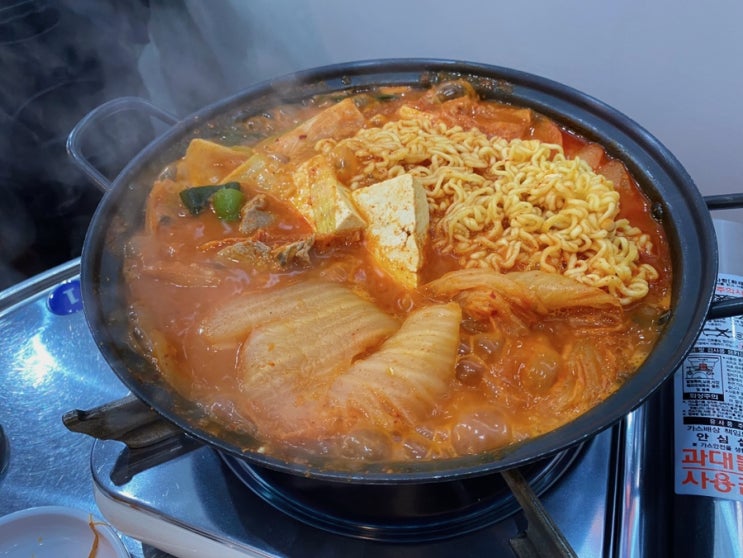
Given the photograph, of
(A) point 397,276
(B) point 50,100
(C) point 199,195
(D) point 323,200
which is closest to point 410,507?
(A) point 397,276

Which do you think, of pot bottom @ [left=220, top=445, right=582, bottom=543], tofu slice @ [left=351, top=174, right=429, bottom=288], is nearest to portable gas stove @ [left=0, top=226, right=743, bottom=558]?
pot bottom @ [left=220, top=445, right=582, bottom=543]

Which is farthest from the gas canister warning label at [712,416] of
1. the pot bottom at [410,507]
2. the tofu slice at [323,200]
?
the tofu slice at [323,200]

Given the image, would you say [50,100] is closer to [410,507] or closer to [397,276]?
Answer: [397,276]

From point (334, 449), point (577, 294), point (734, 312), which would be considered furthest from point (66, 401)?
point (734, 312)

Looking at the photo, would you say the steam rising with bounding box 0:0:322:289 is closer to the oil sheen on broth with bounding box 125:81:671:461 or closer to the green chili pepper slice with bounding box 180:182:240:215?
the oil sheen on broth with bounding box 125:81:671:461

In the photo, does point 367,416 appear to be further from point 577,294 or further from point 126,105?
point 126,105
